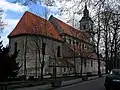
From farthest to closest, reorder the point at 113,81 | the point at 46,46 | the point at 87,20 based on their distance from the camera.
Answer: the point at 46,46 < the point at 113,81 < the point at 87,20

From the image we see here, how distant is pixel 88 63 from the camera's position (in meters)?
78.8

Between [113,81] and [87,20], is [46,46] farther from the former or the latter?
[87,20]

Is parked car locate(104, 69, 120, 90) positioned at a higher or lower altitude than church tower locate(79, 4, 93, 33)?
lower

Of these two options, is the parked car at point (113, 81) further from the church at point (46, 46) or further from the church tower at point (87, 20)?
the church at point (46, 46)

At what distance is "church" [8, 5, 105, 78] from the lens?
4872cm

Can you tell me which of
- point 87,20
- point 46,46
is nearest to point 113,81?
point 87,20

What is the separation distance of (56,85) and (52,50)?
35504 millimetres

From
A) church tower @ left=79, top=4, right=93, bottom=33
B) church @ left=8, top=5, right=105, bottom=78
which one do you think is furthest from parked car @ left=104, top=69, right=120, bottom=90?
church @ left=8, top=5, right=105, bottom=78

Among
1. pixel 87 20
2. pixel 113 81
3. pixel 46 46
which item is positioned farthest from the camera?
pixel 46 46

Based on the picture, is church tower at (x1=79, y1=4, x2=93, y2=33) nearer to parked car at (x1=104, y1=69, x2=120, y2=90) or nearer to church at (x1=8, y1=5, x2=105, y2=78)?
parked car at (x1=104, y1=69, x2=120, y2=90)

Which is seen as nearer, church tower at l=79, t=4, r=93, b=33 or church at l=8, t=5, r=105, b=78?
church tower at l=79, t=4, r=93, b=33

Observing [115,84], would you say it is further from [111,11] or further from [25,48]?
[25,48]

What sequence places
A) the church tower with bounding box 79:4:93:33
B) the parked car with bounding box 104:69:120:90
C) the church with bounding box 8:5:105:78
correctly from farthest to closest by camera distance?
1. the church with bounding box 8:5:105:78
2. the parked car with bounding box 104:69:120:90
3. the church tower with bounding box 79:4:93:33

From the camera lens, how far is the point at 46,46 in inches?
2314
